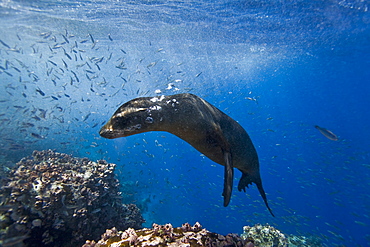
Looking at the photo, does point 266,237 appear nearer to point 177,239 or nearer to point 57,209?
point 177,239

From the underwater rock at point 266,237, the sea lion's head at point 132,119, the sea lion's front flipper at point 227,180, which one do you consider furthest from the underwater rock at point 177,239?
the underwater rock at point 266,237

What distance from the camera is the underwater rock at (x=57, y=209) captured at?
11.2 feet

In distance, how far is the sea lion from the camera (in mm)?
2408

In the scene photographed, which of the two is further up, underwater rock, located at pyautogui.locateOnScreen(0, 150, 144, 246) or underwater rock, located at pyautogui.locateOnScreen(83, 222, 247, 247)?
underwater rock, located at pyautogui.locateOnScreen(83, 222, 247, 247)

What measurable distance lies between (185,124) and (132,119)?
2.78 ft

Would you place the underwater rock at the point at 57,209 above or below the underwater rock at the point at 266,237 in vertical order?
above

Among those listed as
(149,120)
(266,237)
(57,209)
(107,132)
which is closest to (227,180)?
(149,120)

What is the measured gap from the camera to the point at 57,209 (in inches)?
157

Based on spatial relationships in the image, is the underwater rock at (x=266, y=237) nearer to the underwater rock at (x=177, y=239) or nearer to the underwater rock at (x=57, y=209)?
the underwater rock at (x=57, y=209)

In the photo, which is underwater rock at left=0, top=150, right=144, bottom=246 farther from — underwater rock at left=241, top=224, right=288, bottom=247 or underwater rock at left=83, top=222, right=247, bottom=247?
underwater rock at left=241, top=224, right=288, bottom=247

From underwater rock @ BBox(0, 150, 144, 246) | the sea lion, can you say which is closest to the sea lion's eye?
the sea lion

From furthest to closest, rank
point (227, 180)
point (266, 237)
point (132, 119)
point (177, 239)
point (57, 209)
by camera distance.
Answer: point (266, 237) → point (57, 209) → point (227, 180) → point (177, 239) → point (132, 119)

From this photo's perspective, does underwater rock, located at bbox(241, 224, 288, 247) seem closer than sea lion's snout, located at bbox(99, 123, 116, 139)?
No

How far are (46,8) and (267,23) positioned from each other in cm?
1685
